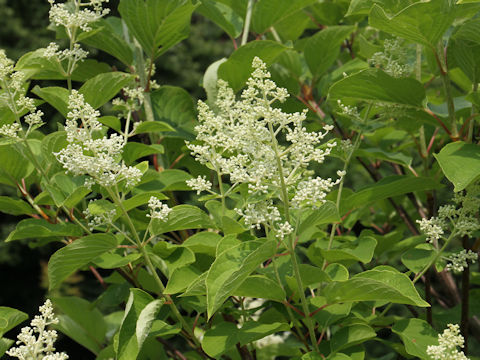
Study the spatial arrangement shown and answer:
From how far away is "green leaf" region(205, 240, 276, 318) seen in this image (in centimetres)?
102

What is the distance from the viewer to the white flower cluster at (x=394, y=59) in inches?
55.1

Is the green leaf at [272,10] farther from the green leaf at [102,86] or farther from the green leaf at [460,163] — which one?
the green leaf at [460,163]

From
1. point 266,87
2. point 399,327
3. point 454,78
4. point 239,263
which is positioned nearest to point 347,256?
point 399,327

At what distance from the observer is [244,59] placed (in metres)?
1.72

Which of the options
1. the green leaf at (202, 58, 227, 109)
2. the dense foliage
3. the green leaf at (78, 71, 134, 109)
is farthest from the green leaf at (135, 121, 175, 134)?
the green leaf at (202, 58, 227, 109)

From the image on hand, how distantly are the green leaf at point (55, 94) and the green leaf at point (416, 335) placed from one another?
111 centimetres

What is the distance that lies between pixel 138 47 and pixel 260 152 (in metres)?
1.05

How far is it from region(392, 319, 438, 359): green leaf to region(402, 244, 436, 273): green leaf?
0.42 ft

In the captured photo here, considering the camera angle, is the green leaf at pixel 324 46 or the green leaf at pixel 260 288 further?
the green leaf at pixel 324 46

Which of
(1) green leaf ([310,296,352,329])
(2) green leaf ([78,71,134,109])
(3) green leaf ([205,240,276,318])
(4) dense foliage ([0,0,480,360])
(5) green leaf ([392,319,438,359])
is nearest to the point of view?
(3) green leaf ([205,240,276,318])

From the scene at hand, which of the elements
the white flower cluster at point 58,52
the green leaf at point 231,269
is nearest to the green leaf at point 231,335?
the green leaf at point 231,269

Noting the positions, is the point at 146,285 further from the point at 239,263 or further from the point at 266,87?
the point at 266,87

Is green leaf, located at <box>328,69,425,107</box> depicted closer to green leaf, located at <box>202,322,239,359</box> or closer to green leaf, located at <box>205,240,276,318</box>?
green leaf, located at <box>205,240,276,318</box>

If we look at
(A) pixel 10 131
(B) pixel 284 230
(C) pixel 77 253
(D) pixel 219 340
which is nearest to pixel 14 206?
(A) pixel 10 131
